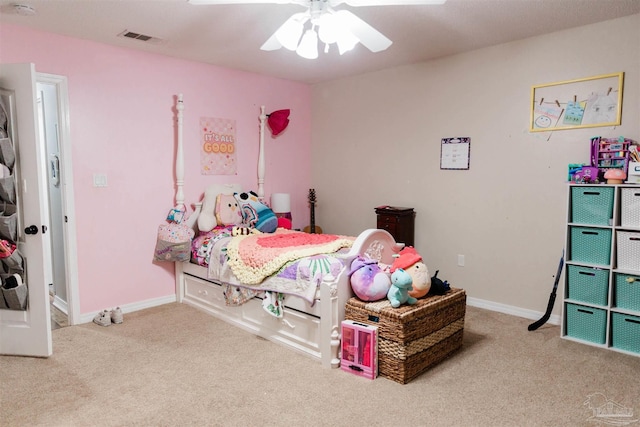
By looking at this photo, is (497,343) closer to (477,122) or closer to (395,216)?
(395,216)

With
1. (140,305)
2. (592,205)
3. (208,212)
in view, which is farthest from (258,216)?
(592,205)

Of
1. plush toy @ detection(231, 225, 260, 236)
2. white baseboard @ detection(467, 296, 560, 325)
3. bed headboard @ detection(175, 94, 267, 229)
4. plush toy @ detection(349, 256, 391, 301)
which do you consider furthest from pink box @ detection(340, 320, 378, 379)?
bed headboard @ detection(175, 94, 267, 229)

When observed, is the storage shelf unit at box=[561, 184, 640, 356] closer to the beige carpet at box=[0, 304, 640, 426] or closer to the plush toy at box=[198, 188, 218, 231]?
the beige carpet at box=[0, 304, 640, 426]

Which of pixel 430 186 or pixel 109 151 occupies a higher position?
pixel 109 151

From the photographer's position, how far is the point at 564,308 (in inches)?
125

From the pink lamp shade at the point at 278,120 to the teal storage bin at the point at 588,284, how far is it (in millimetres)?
3112

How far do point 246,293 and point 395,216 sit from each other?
1.67 m

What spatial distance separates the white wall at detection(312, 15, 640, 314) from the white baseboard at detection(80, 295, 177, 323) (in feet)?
7.01

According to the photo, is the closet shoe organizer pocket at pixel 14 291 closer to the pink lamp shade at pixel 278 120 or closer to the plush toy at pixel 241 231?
the plush toy at pixel 241 231

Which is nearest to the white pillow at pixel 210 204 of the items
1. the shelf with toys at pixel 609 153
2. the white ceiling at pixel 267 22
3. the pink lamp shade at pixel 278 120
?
the pink lamp shade at pixel 278 120

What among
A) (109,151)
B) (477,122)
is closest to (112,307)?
(109,151)

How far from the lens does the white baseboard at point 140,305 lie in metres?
3.59

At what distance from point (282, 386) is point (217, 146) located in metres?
2.66

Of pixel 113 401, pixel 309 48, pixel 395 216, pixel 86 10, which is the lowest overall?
pixel 113 401
